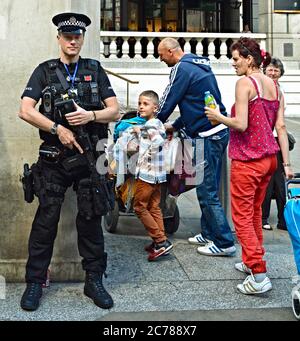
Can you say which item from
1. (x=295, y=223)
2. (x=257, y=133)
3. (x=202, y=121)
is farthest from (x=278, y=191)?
(x=295, y=223)

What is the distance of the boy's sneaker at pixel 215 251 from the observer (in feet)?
16.9

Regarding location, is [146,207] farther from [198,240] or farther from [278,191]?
[278,191]

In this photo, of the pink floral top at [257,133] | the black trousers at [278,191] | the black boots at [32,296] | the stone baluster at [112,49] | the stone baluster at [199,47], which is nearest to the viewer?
the black boots at [32,296]

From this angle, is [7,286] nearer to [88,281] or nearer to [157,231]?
[88,281]

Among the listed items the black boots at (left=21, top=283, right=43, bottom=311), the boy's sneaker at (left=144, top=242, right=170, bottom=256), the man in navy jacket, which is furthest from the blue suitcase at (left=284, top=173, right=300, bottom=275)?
the black boots at (left=21, top=283, right=43, bottom=311)

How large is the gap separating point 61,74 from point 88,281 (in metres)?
1.58

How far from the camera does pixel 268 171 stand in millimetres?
4254

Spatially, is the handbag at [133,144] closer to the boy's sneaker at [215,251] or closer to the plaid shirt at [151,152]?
the plaid shirt at [151,152]

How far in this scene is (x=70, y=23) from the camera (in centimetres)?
377

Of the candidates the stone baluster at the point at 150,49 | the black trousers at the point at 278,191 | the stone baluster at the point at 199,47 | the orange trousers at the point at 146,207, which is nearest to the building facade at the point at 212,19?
the stone baluster at the point at 199,47

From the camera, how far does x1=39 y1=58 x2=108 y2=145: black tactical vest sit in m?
3.73

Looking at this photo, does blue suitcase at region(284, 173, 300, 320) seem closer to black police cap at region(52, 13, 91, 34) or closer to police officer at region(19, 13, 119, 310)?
police officer at region(19, 13, 119, 310)

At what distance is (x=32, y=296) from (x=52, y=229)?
512mm

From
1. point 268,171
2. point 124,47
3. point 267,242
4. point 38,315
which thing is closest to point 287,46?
point 124,47
